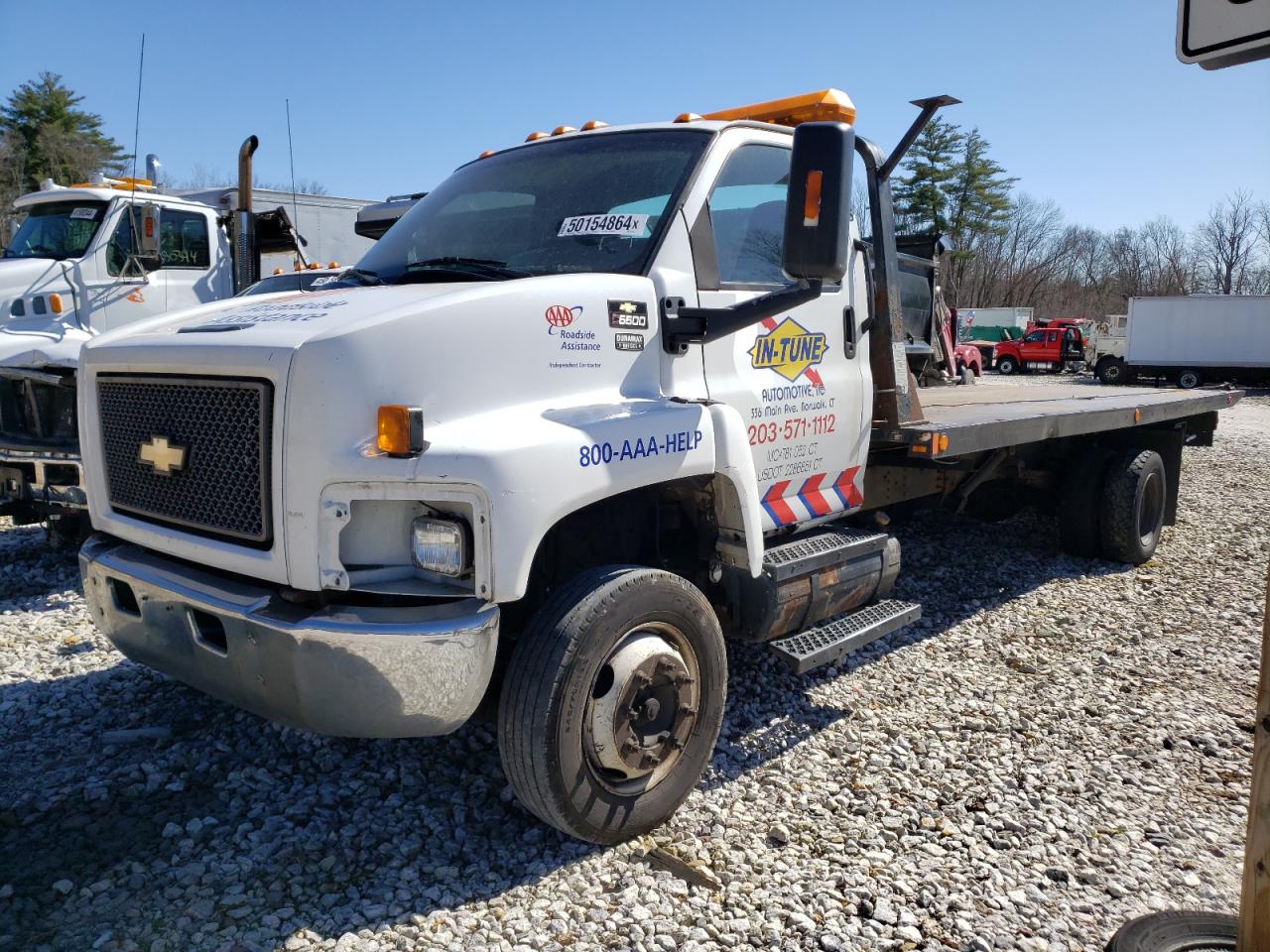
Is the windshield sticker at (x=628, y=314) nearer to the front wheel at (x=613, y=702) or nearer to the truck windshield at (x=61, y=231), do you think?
the front wheel at (x=613, y=702)

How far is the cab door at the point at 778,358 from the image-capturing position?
3.54m

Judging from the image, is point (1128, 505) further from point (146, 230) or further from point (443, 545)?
point (146, 230)

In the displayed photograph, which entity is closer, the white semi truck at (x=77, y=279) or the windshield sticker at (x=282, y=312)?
the windshield sticker at (x=282, y=312)

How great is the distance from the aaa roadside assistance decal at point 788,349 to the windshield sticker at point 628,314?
0.59 metres

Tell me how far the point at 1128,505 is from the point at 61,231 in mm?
9139

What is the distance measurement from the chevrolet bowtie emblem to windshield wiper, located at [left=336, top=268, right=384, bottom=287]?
3.16 ft

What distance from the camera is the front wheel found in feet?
9.10

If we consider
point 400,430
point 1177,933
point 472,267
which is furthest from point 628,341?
point 1177,933

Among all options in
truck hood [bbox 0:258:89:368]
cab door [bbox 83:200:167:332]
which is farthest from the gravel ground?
cab door [bbox 83:200:167:332]

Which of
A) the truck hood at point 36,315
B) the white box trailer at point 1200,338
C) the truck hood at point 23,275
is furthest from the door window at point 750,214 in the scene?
the white box trailer at point 1200,338

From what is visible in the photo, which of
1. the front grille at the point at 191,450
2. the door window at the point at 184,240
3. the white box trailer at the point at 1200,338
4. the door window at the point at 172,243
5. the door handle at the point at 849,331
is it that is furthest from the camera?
the white box trailer at the point at 1200,338

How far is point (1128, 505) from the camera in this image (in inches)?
264

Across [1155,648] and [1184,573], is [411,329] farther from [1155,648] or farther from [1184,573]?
[1184,573]

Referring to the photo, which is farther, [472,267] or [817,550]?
[817,550]
